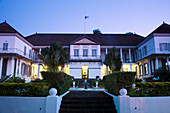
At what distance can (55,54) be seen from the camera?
1146cm

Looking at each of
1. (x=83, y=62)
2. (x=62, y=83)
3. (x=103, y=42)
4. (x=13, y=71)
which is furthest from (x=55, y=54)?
(x=103, y=42)

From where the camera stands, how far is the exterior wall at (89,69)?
26.7m

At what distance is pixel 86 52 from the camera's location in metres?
28.1

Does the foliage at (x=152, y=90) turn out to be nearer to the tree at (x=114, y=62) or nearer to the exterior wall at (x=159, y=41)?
the tree at (x=114, y=62)

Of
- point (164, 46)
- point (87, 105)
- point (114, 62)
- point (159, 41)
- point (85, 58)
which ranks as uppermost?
point (159, 41)

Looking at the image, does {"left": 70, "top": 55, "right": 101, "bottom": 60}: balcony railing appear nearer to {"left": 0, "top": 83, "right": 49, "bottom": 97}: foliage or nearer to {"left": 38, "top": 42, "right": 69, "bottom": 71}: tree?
{"left": 38, "top": 42, "right": 69, "bottom": 71}: tree

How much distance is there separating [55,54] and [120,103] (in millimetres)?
6891

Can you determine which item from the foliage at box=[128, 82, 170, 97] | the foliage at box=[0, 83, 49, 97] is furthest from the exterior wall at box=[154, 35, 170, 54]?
the foliage at box=[0, 83, 49, 97]

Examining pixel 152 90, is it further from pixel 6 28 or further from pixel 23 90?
pixel 6 28

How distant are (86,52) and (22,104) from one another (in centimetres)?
2208

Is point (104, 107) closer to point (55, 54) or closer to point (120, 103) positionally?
point (120, 103)

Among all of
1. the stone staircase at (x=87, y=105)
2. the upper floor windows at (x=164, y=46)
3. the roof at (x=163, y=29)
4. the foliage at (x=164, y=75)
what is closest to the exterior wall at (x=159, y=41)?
the upper floor windows at (x=164, y=46)

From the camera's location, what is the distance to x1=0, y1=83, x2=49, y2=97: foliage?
695 cm

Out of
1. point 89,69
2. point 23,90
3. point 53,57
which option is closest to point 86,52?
point 89,69
